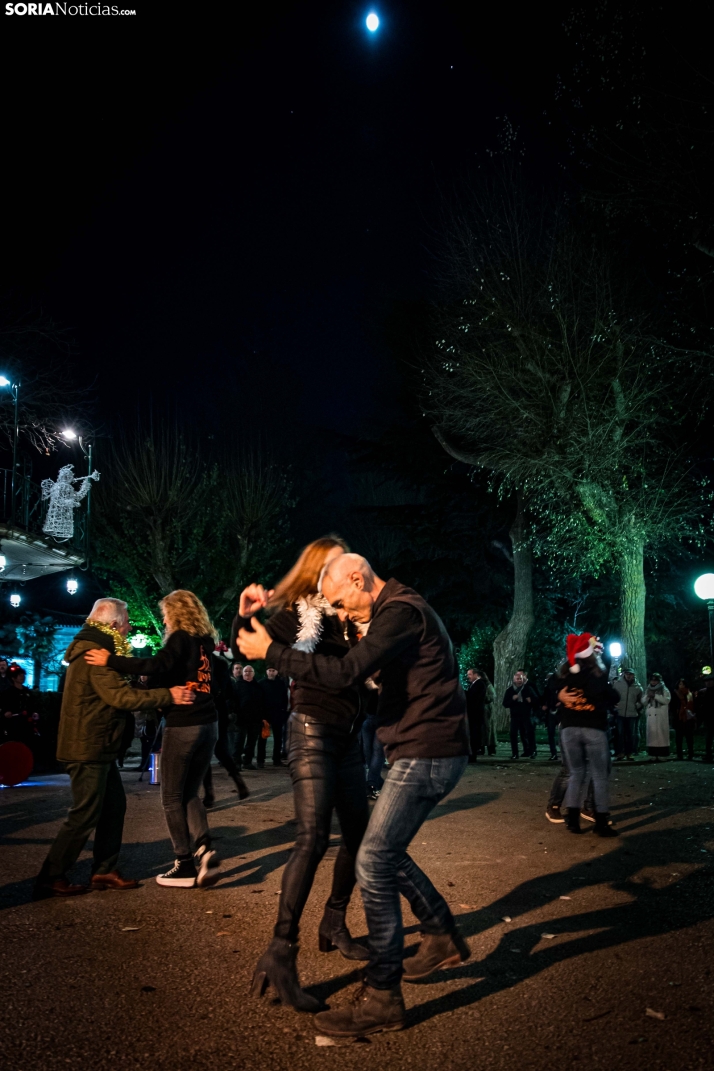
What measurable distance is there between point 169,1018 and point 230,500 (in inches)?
1272

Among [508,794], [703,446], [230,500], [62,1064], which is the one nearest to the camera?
[62,1064]

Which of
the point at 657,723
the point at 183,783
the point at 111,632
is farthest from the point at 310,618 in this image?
the point at 657,723

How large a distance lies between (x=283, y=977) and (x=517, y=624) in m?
28.1

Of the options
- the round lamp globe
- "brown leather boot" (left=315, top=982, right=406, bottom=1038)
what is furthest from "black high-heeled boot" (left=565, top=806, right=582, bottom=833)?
the round lamp globe

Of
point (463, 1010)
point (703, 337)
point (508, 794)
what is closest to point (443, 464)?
point (703, 337)

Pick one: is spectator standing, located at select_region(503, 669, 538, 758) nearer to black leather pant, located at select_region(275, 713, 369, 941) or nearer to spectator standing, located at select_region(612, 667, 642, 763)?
spectator standing, located at select_region(612, 667, 642, 763)

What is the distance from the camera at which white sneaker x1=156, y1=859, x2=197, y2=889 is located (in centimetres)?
660

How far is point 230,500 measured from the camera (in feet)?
118

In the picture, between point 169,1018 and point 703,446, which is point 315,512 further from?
point 169,1018

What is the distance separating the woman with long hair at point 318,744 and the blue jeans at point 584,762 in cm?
458

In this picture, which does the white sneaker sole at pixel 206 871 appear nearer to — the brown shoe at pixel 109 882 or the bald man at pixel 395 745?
the brown shoe at pixel 109 882

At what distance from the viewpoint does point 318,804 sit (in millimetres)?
4637

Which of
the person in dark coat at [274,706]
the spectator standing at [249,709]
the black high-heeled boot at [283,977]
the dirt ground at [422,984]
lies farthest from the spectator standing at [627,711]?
the black high-heeled boot at [283,977]

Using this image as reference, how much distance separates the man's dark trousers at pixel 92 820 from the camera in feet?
20.3
